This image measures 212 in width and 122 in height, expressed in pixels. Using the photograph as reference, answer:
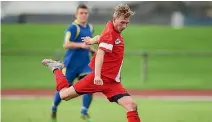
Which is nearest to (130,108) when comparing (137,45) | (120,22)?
(120,22)

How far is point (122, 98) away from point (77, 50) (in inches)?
118

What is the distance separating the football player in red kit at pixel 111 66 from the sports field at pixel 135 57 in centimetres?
1347

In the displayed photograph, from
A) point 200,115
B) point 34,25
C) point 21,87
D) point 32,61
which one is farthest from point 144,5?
point 200,115

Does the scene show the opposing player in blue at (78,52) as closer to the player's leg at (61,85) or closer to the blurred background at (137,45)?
the player's leg at (61,85)

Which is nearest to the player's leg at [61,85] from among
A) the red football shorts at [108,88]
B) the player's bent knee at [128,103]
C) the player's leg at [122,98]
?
the red football shorts at [108,88]

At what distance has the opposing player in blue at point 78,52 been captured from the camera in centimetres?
1166

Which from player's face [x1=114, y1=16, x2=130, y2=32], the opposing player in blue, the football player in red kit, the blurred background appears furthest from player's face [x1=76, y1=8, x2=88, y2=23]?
the blurred background

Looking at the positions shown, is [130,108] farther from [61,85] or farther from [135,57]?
[135,57]

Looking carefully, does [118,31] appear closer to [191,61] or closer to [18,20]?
[191,61]

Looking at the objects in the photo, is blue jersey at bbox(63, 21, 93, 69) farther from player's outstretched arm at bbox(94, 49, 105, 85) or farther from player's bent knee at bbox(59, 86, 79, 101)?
player's outstretched arm at bbox(94, 49, 105, 85)

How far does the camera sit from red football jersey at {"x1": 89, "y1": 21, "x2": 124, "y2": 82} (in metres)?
8.95

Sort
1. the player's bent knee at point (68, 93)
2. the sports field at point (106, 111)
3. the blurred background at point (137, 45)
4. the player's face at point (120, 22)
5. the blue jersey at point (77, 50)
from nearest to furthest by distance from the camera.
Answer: the player's face at point (120, 22) → the player's bent knee at point (68, 93) → the blue jersey at point (77, 50) → the sports field at point (106, 111) → the blurred background at point (137, 45)

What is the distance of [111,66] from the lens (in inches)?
361

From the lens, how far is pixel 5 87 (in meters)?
22.9
